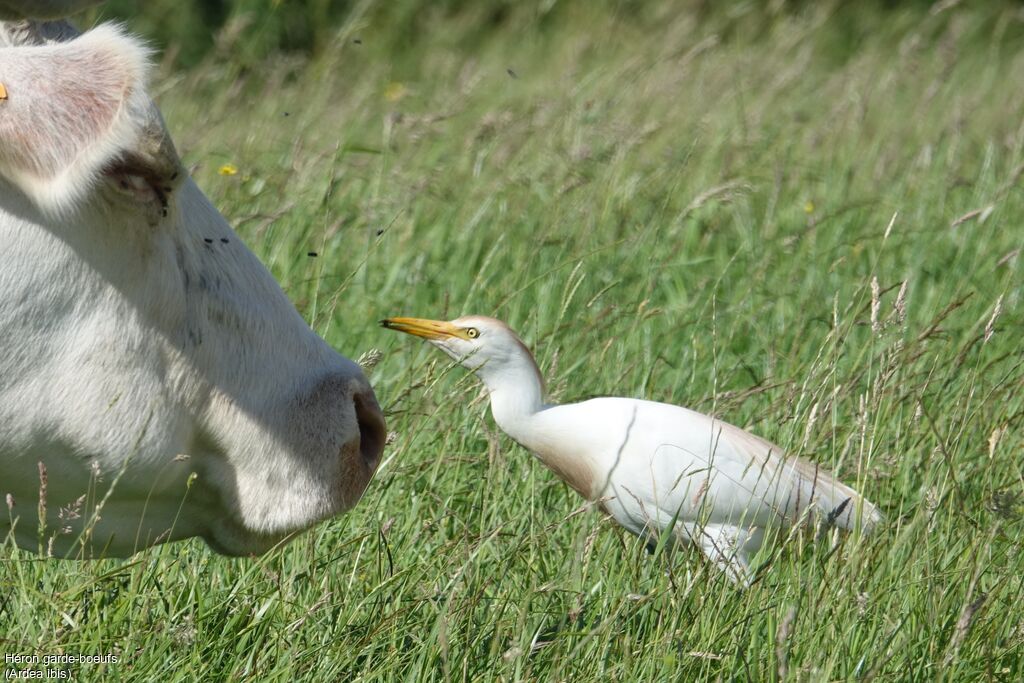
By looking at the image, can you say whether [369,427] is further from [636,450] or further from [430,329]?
[430,329]

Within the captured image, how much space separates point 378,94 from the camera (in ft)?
30.4

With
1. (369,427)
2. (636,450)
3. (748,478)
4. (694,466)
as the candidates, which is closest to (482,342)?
(636,450)

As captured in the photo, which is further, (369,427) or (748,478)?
(748,478)

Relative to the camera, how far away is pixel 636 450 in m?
4.01

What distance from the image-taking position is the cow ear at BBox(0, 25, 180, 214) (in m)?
1.99

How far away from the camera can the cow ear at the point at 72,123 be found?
1.99 meters

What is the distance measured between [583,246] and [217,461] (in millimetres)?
3273

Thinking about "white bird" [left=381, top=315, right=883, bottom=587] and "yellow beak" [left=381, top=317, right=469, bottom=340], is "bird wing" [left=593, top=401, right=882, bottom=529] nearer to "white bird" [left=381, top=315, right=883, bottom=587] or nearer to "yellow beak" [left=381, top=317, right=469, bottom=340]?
"white bird" [left=381, top=315, right=883, bottom=587]

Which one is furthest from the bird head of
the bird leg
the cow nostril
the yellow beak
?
the cow nostril

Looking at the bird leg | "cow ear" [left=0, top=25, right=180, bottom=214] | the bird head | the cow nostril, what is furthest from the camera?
the bird head

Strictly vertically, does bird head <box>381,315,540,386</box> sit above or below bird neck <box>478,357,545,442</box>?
above

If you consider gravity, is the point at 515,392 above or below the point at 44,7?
below

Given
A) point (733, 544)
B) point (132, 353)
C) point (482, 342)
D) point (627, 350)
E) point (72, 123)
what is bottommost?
point (627, 350)

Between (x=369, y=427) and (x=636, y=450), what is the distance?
5.05 feet
